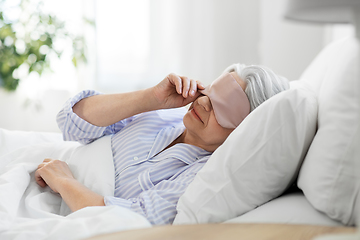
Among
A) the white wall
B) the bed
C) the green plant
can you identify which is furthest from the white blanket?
the green plant

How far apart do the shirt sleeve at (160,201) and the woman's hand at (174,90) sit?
11.8 inches

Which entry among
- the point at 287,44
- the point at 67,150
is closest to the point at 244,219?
the point at 67,150

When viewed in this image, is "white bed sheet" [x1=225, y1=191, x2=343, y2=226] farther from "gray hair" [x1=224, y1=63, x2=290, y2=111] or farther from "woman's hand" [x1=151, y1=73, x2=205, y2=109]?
"woman's hand" [x1=151, y1=73, x2=205, y2=109]

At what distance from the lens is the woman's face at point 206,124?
120 centimetres

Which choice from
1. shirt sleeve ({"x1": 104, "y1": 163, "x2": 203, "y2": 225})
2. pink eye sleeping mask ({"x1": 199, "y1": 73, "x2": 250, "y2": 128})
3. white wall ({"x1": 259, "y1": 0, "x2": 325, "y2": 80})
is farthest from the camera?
white wall ({"x1": 259, "y1": 0, "x2": 325, "y2": 80})

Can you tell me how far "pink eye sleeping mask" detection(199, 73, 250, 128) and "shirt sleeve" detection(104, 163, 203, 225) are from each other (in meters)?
0.20

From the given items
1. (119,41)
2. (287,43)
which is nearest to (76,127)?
(287,43)

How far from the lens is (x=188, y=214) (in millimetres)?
825

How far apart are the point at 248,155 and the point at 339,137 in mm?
185

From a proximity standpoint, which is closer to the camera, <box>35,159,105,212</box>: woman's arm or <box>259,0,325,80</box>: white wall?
<box>35,159,105,212</box>: woman's arm

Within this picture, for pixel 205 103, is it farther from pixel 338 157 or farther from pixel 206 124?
pixel 338 157

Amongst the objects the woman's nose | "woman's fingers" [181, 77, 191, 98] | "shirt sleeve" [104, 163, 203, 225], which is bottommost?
"shirt sleeve" [104, 163, 203, 225]

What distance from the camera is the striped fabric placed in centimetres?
96

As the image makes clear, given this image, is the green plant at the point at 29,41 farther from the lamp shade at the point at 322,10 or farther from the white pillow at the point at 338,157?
the lamp shade at the point at 322,10
